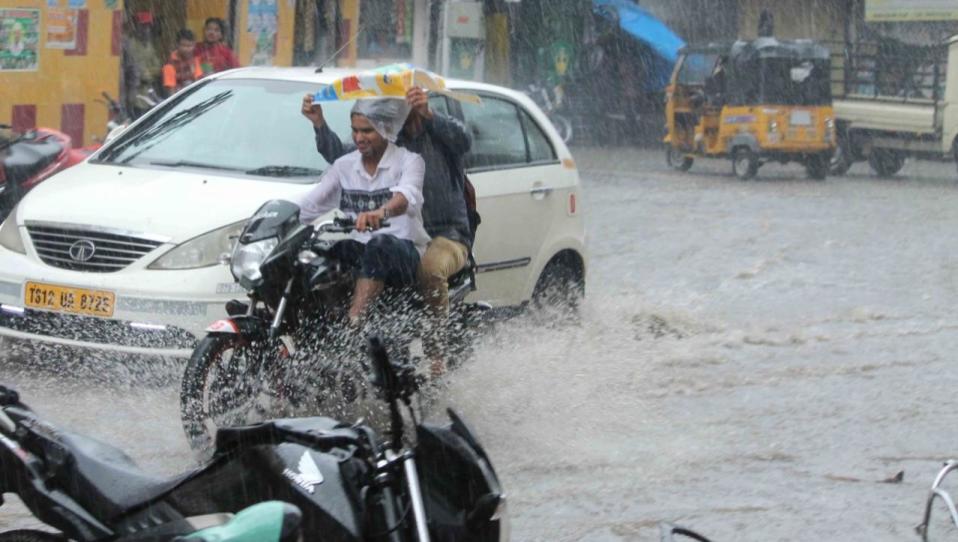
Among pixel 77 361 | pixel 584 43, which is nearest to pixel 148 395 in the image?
pixel 77 361

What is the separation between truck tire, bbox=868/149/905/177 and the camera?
2417 cm

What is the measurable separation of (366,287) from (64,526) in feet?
10.7

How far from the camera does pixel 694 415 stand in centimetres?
789

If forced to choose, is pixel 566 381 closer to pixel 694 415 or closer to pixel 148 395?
pixel 694 415

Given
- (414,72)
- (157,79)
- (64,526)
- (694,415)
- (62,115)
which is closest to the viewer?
(64,526)

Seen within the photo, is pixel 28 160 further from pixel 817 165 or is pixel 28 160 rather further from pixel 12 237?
pixel 817 165

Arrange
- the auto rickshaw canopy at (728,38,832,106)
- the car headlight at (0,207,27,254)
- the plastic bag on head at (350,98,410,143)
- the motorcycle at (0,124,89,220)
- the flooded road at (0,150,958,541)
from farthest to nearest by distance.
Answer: the auto rickshaw canopy at (728,38,832,106) < the motorcycle at (0,124,89,220) < the car headlight at (0,207,27,254) < the plastic bag on head at (350,98,410,143) < the flooded road at (0,150,958,541)

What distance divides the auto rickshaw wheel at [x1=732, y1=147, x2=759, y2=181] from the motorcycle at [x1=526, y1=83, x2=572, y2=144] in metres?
4.43

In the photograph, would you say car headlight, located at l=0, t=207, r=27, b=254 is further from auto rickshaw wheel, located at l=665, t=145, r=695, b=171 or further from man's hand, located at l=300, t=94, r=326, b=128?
auto rickshaw wheel, located at l=665, t=145, r=695, b=171

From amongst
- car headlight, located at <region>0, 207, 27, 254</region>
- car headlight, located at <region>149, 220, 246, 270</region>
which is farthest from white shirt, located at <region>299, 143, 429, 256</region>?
car headlight, located at <region>0, 207, 27, 254</region>

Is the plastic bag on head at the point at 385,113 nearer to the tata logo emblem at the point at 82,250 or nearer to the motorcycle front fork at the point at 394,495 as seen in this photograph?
the tata logo emblem at the point at 82,250

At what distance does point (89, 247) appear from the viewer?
7758 mm

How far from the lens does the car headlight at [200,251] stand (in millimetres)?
7590

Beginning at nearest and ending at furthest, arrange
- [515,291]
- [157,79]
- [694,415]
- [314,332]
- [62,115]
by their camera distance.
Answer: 1. [314,332]
2. [694,415]
3. [515,291]
4. [62,115]
5. [157,79]
